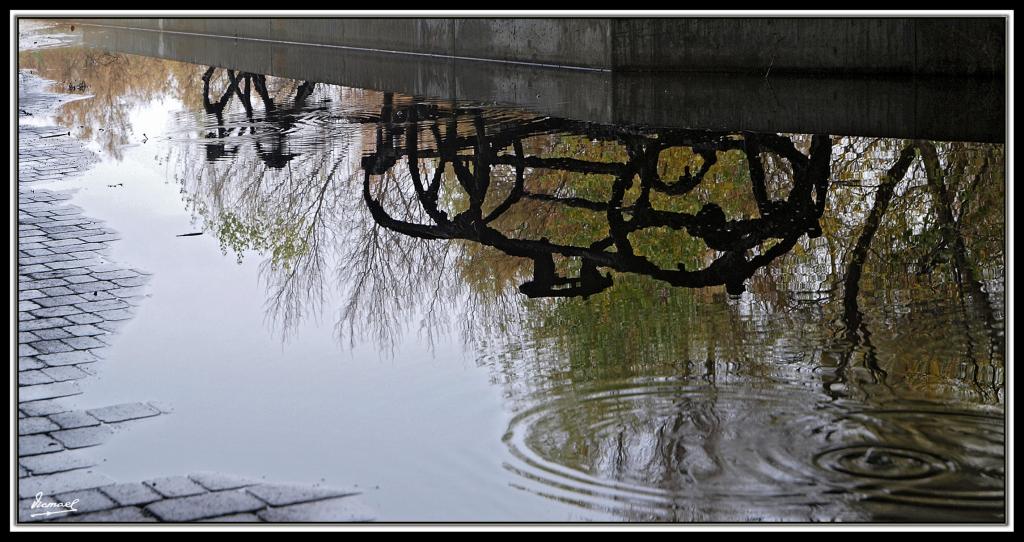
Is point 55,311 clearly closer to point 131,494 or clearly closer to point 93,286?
point 93,286

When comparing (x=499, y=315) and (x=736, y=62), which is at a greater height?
(x=736, y=62)

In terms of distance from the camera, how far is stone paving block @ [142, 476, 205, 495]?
509 cm

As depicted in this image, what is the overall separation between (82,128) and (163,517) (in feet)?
46.6

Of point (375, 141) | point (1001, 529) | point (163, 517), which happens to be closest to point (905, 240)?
point (1001, 529)

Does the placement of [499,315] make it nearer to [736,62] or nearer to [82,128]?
[82,128]

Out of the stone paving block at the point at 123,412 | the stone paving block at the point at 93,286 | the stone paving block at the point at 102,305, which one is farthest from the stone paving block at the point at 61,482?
the stone paving block at the point at 93,286

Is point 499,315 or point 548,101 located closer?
point 499,315

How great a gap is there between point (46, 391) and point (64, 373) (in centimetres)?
34

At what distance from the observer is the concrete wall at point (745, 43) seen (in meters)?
17.8

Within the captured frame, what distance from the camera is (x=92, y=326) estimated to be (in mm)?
7777

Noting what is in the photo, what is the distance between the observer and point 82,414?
6172mm


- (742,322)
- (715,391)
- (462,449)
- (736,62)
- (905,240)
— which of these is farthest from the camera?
(736,62)

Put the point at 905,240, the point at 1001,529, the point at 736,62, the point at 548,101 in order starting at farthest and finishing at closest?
the point at 736,62 < the point at 548,101 < the point at 905,240 < the point at 1001,529

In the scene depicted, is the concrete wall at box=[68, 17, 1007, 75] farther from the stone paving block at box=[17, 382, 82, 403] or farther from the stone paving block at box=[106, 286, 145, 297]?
the stone paving block at box=[17, 382, 82, 403]
